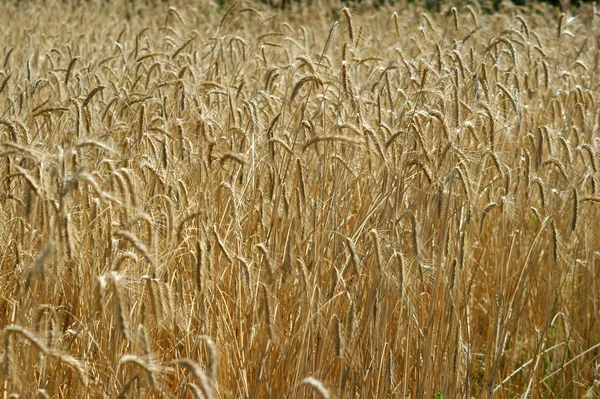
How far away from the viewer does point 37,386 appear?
206 centimetres

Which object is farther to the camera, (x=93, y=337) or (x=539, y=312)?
(x=539, y=312)

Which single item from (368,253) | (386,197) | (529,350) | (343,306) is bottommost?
(529,350)

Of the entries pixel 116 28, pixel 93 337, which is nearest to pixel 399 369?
pixel 93 337

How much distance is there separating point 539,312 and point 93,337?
6.13 feet

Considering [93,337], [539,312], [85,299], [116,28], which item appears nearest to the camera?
[93,337]

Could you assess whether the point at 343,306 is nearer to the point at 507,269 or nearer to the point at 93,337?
the point at 507,269

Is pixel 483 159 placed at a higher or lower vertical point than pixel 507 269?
higher

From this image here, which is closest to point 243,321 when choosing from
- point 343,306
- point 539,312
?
point 343,306

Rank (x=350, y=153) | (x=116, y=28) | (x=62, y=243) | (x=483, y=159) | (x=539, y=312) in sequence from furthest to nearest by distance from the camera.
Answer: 1. (x=116, y=28)
2. (x=539, y=312)
3. (x=350, y=153)
4. (x=483, y=159)
5. (x=62, y=243)

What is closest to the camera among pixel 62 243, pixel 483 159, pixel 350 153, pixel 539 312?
pixel 62 243

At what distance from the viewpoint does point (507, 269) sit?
8.38 feet

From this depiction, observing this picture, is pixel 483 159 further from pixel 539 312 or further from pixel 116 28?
pixel 116 28

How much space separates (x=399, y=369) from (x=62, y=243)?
125cm

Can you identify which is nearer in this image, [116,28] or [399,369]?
[399,369]
